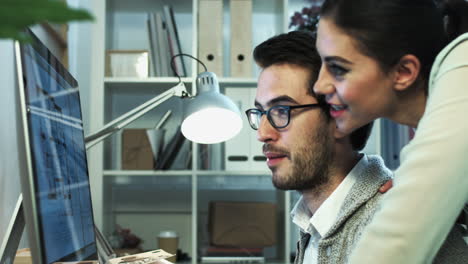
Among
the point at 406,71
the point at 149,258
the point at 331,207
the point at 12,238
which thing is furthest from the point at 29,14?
the point at 331,207

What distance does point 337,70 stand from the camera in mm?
983

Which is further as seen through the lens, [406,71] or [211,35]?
[211,35]

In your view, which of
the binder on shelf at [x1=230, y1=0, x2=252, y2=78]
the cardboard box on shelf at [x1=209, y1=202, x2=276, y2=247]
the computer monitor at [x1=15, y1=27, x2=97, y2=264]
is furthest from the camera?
the binder on shelf at [x1=230, y1=0, x2=252, y2=78]

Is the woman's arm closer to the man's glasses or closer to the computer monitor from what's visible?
the computer monitor

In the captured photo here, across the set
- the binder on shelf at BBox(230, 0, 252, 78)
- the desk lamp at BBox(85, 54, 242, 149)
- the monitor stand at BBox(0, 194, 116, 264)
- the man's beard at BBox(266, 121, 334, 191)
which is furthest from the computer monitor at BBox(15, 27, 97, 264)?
the binder on shelf at BBox(230, 0, 252, 78)

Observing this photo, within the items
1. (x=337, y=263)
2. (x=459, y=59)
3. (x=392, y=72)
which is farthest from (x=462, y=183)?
(x=337, y=263)

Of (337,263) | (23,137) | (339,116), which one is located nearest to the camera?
(23,137)

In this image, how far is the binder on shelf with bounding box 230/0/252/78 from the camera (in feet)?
9.01

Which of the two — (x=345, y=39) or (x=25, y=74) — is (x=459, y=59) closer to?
(x=345, y=39)

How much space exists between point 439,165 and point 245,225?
2.00m

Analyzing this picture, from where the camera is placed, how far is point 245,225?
2.66 metres

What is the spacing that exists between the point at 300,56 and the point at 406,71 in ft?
1.81

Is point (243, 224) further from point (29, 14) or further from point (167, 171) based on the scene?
point (29, 14)

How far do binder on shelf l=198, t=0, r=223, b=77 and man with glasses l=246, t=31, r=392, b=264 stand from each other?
48.7 inches
